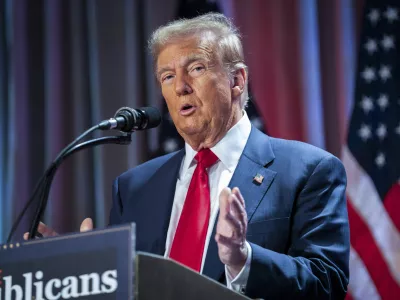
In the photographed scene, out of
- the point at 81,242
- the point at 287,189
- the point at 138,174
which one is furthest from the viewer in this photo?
the point at 138,174

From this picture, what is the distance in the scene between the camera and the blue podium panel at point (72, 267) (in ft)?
4.63

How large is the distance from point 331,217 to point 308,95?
1492 mm

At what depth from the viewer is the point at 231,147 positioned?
2.53 meters

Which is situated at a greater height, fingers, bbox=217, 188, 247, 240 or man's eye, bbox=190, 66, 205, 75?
man's eye, bbox=190, 66, 205, 75

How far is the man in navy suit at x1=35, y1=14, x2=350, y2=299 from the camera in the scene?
2.05 m

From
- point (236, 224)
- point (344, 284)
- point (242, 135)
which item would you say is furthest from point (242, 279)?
point (242, 135)

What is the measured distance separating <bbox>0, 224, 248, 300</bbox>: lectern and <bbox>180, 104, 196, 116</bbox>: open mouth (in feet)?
3.58

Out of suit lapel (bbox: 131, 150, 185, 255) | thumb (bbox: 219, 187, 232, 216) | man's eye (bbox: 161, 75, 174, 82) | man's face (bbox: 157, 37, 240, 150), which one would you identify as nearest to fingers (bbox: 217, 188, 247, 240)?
thumb (bbox: 219, 187, 232, 216)

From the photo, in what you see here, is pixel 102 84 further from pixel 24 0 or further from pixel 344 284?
pixel 344 284

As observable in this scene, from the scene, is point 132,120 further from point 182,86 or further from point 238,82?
point 238,82

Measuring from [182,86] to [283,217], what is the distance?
584mm

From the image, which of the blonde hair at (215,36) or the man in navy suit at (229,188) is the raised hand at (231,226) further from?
the blonde hair at (215,36)

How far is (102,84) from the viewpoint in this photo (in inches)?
159

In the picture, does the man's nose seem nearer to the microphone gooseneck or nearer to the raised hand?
the microphone gooseneck
